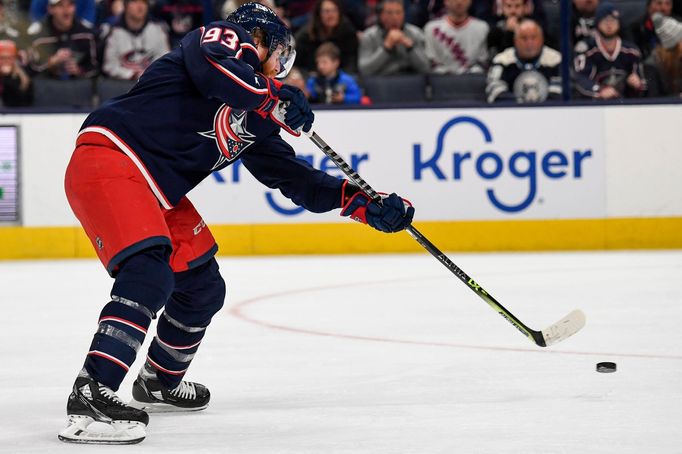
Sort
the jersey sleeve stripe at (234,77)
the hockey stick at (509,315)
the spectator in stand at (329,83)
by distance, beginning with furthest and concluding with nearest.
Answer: the spectator in stand at (329,83), the hockey stick at (509,315), the jersey sleeve stripe at (234,77)

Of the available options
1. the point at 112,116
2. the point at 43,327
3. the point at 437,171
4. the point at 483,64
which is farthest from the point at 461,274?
the point at 483,64

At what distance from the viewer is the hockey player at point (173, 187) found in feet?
9.55

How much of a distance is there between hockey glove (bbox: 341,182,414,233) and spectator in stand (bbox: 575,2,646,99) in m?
4.84

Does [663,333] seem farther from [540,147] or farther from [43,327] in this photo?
[540,147]

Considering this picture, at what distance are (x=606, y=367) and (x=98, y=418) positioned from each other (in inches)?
61.1

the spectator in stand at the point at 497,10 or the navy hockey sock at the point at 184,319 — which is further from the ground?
the spectator in stand at the point at 497,10

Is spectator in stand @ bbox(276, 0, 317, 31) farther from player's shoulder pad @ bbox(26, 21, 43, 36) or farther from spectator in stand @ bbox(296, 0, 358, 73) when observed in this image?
player's shoulder pad @ bbox(26, 21, 43, 36)

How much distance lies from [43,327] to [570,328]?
204 centimetres

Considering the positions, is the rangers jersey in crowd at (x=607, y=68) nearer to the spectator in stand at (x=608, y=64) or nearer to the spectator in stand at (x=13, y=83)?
the spectator in stand at (x=608, y=64)

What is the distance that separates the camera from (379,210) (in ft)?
11.2

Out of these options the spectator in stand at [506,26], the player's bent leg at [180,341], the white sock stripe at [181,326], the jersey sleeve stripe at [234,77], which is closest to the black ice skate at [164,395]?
the player's bent leg at [180,341]

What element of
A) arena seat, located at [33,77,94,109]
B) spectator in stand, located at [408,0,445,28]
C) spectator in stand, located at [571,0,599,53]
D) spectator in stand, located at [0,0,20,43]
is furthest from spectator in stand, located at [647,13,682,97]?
spectator in stand, located at [0,0,20,43]

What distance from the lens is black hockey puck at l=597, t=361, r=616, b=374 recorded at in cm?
374

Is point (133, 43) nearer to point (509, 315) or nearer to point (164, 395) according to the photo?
point (509, 315)
